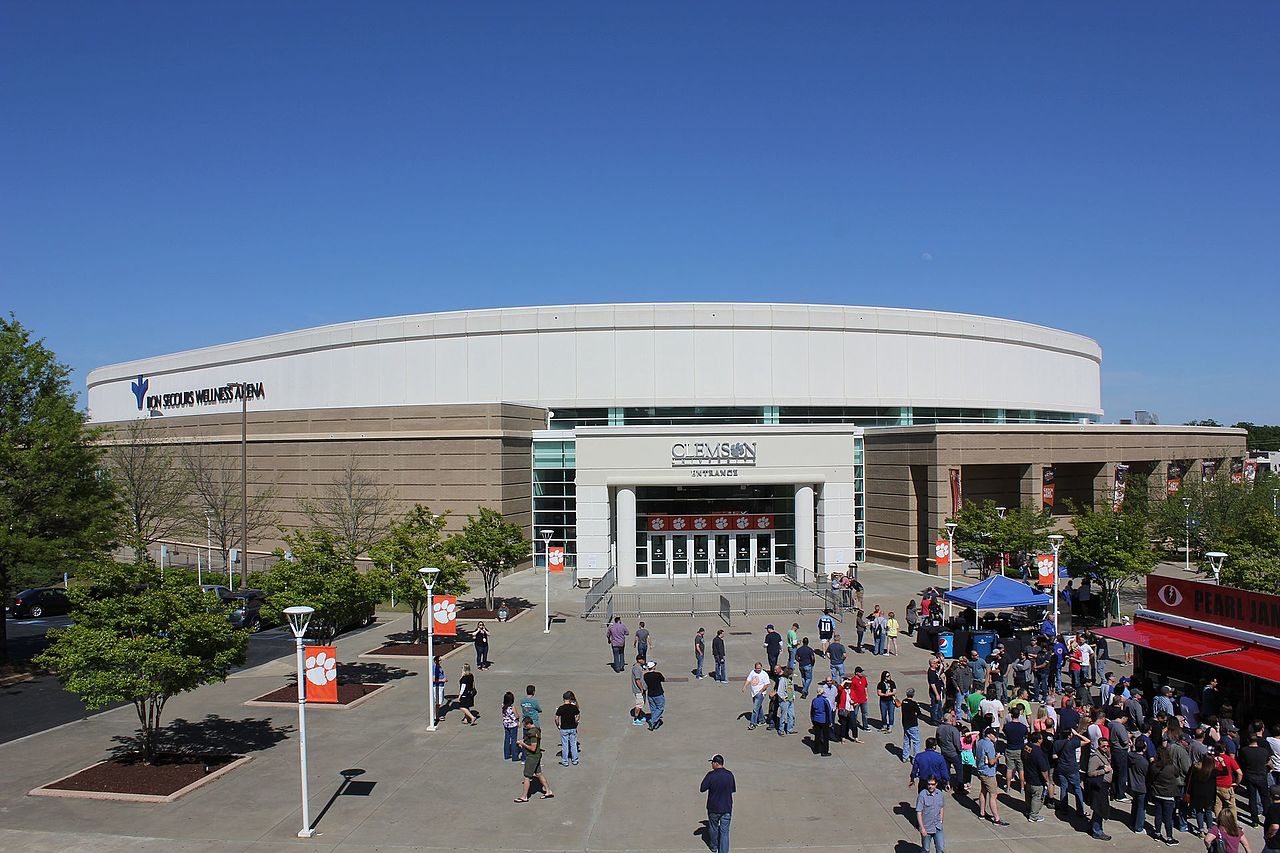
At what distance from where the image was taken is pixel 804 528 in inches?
1734

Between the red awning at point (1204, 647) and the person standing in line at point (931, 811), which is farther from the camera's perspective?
the red awning at point (1204, 647)

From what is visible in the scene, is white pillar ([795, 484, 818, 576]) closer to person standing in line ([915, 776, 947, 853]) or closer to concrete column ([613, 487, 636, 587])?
concrete column ([613, 487, 636, 587])

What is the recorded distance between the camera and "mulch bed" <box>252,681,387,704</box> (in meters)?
22.3

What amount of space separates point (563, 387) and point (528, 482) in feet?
23.9

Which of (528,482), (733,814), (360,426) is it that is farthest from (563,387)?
(733,814)

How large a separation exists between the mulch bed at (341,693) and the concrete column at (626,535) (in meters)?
19.9

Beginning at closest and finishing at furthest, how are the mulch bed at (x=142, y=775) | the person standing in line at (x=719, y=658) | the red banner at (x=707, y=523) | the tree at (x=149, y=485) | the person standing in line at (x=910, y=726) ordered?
1. the mulch bed at (x=142, y=775)
2. the person standing in line at (x=910, y=726)
3. the person standing in line at (x=719, y=658)
4. the red banner at (x=707, y=523)
5. the tree at (x=149, y=485)

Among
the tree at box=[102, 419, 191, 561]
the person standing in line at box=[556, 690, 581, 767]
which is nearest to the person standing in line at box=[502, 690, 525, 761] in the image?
the person standing in line at box=[556, 690, 581, 767]

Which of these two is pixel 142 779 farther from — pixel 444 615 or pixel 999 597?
pixel 999 597

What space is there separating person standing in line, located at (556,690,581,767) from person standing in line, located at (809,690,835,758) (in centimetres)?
483

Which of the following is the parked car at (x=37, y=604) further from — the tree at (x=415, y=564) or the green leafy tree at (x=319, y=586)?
the green leafy tree at (x=319, y=586)

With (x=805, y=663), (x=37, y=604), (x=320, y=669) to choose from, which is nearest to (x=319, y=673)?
(x=320, y=669)

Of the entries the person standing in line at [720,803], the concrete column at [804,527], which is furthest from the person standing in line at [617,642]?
the concrete column at [804,527]

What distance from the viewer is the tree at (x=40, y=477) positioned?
88.0 feet
